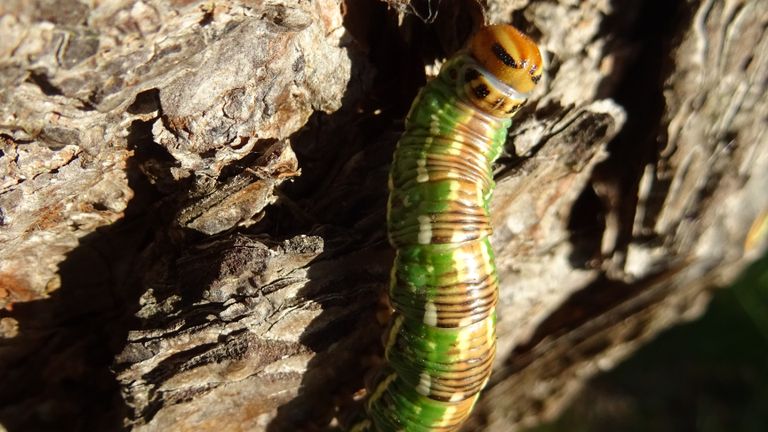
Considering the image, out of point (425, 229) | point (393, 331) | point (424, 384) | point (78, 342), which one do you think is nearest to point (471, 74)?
point (425, 229)

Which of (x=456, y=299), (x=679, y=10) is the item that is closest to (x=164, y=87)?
(x=456, y=299)

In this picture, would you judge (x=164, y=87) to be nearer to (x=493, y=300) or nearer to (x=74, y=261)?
(x=74, y=261)

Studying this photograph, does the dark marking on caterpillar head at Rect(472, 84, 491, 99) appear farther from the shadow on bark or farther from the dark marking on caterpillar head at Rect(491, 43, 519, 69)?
the shadow on bark

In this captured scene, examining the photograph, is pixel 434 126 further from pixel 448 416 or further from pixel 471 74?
pixel 448 416

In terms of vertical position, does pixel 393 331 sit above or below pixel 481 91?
below

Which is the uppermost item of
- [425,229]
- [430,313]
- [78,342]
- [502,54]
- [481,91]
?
[502,54]

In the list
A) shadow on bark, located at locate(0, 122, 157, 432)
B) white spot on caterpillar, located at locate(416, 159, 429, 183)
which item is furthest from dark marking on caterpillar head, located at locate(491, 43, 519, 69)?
shadow on bark, located at locate(0, 122, 157, 432)
